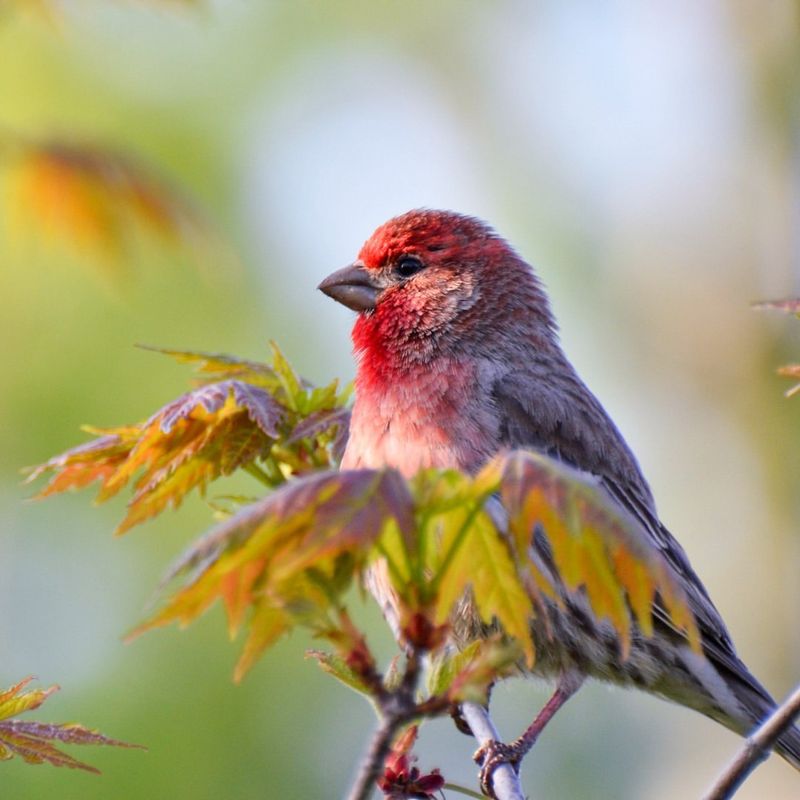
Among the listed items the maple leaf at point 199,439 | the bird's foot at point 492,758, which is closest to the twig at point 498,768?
the bird's foot at point 492,758

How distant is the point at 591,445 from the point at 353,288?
1.18 metres

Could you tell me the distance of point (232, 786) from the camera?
970 centimetres

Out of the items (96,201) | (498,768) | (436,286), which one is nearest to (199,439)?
(498,768)

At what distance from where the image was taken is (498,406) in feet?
16.2

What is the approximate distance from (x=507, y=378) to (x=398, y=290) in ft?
2.10

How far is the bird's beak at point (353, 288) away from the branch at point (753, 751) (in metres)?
3.16

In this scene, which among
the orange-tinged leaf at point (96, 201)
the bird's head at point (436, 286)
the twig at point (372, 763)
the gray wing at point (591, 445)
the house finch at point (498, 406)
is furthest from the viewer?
the orange-tinged leaf at point (96, 201)

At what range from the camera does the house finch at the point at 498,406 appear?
4754 mm

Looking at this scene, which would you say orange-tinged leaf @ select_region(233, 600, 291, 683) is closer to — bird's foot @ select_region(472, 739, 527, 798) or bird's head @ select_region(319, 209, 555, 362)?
bird's foot @ select_region(472, 739, 527, 798)

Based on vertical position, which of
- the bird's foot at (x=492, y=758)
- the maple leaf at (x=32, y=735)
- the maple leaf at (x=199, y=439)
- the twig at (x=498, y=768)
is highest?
the maple leaf at (x=199, y=439)

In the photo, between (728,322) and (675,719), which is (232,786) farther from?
(728,322)

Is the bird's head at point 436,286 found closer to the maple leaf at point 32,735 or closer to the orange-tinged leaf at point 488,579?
the maple leaf at point 32,735

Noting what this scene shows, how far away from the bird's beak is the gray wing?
695mm

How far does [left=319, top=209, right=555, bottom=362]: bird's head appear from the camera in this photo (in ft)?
17.3
